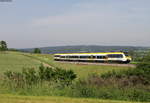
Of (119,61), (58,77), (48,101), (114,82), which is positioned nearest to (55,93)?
(48,101)

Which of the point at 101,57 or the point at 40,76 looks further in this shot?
the point at 101,57

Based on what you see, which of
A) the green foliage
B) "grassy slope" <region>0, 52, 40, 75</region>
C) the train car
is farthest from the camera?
the train car

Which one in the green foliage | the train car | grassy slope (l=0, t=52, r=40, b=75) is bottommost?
grassy slope (l=0, t=52, r=40, b=75)

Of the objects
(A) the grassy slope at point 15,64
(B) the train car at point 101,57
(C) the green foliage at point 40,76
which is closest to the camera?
(C) the green foliage at point 40,76

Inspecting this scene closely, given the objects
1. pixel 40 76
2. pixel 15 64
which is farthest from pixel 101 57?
pixel 40 76

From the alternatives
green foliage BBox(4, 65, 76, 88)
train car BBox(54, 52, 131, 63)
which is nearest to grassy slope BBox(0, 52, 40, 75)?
train car BBox(54, 52, 131, 63)

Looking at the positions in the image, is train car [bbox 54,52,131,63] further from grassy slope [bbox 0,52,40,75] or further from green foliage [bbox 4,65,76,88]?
green foliage [bbox 4,65,76,88]

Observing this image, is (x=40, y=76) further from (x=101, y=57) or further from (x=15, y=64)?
(x=15, y=64)

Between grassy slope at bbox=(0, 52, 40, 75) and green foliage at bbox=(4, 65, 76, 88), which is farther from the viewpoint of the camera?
grassy slope at bbox=(0, 52, 40, 75)

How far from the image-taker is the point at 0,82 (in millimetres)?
11250

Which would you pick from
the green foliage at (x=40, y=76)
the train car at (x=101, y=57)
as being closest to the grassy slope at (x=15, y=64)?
the train car at (x=101, y=57)

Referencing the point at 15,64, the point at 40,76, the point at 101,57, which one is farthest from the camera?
the point at 15,64

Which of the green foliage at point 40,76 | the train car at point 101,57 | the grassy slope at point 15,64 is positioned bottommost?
the grassy slope at point 15,64

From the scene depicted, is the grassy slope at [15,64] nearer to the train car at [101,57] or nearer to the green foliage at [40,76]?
the train car at [101,57]
